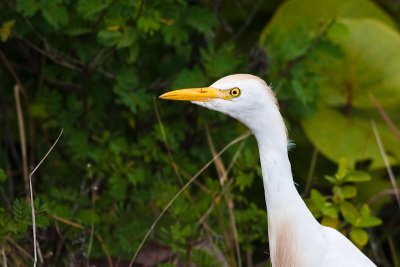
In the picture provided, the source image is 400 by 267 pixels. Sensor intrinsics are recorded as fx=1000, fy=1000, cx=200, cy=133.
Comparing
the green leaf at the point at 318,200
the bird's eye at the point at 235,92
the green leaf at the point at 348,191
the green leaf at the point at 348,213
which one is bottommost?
the green leaf at the point at 348,213

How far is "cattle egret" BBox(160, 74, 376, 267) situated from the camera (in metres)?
2.54

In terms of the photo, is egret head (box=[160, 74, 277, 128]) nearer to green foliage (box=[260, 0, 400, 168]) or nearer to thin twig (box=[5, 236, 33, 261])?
thin twig (box=[5, 236, 33, 261])

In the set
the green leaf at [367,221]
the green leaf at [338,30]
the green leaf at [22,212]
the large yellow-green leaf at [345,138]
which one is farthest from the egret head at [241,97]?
the large yellow-green leaf at [345,138]

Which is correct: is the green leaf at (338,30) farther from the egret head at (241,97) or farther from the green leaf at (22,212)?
the green leaf at (22,212)

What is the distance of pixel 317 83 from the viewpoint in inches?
153

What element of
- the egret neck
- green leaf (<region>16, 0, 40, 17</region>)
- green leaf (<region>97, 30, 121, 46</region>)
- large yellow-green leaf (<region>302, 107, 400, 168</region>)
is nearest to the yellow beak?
the egret neck

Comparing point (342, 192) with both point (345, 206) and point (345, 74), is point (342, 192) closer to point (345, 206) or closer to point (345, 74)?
point (345, 206)

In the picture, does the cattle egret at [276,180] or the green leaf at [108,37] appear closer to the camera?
the cattle egret at [276,180]

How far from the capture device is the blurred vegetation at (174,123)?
3.38 meters

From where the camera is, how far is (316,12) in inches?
171

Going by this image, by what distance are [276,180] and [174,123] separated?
1.33 meters

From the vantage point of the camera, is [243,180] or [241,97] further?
[243,180]

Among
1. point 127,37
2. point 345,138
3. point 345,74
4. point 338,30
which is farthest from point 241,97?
point 345,74

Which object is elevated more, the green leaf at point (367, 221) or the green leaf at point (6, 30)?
the green leaf at point (6, 30)
